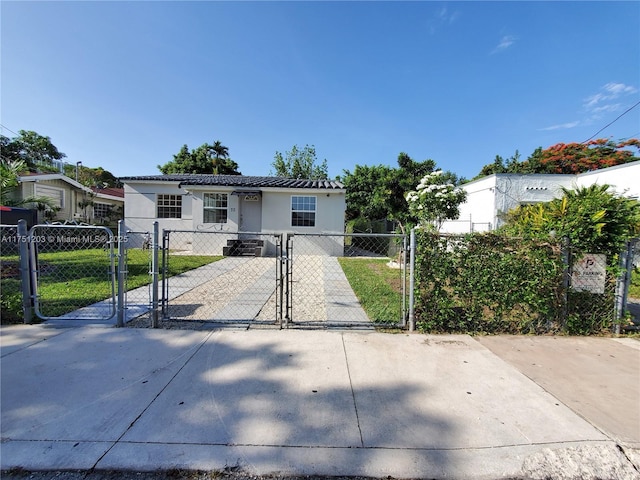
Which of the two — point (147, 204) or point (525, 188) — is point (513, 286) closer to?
point (525, 188)

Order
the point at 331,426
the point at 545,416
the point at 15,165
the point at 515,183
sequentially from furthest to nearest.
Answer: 1. the point at 515,183
2. the point at 15,165
3. the point at 545,416
4. the point at 331,426

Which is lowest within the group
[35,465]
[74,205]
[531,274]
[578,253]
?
[35,465]

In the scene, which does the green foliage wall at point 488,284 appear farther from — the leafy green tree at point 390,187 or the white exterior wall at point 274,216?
the leafy green tree at point 390,187

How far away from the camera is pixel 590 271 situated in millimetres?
4160

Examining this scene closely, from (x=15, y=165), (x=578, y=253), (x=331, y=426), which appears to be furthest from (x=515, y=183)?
(x=15, y=165)

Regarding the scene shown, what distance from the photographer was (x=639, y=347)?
3.87 meters

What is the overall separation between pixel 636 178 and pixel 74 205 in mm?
30380

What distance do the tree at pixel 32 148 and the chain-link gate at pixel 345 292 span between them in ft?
132

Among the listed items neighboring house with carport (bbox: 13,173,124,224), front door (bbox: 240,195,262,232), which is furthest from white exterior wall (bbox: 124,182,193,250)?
neighboring house with carport (bbox: 13,173,124,224)

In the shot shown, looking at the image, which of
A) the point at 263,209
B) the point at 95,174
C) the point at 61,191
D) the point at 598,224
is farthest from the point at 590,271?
the point at 95,174

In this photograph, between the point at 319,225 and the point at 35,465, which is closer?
the point at 35,465

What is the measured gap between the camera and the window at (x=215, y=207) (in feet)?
45.4

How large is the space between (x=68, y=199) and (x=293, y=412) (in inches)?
953

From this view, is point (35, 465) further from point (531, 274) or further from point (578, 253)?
point (578, 253)
